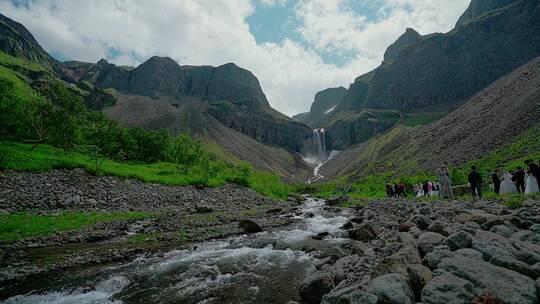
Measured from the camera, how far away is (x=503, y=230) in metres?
10.8

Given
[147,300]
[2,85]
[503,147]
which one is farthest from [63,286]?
[503,147]

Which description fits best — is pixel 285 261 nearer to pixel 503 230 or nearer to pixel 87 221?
pixel 503 230

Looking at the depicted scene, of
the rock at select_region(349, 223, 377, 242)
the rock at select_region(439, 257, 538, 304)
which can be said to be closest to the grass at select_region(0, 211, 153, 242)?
the rock at select_region(349, 223, 377, 242)

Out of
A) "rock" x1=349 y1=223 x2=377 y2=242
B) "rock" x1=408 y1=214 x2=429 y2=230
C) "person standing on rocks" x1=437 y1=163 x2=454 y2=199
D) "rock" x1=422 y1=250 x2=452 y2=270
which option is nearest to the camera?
"rock" x1=422 y1=250 x2=452 y2=270

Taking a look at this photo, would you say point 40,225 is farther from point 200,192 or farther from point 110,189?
point 200,192

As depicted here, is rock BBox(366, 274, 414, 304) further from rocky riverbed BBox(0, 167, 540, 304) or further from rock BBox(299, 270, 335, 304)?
rock BBox(299, 270, 335, 304)

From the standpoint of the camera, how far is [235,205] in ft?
145

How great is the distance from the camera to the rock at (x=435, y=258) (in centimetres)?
838

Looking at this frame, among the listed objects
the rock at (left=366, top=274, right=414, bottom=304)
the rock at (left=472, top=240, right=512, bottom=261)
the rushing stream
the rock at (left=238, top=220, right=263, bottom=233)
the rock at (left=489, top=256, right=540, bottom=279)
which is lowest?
the rushing stream

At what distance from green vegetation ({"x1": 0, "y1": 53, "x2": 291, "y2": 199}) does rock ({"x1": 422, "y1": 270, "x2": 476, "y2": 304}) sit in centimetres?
4105

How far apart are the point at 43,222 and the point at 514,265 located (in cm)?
2887

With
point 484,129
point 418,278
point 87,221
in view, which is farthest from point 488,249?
point 484,129

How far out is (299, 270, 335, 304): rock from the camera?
10.8 m

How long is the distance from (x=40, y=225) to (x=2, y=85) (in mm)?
49080
